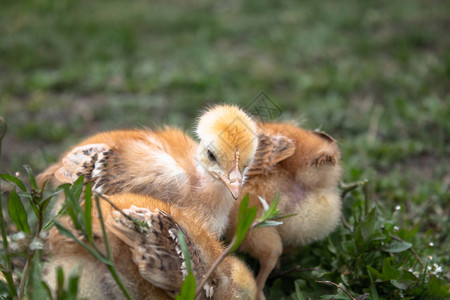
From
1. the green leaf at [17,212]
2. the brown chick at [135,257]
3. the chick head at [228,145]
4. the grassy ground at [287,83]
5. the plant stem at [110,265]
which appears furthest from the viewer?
the grassy ground at [287,83]

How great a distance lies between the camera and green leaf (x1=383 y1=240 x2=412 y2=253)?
248 cm

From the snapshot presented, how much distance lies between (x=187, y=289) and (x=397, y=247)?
1.29 meters

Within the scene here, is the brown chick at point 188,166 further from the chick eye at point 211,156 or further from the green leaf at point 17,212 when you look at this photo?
the green leaf at point 17,212

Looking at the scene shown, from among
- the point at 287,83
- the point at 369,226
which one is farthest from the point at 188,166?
the point at 287,83

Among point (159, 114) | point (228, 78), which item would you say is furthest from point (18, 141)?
point (228, 78)

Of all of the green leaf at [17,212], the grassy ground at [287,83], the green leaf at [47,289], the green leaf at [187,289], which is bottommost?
the grassy ground at [287,83]

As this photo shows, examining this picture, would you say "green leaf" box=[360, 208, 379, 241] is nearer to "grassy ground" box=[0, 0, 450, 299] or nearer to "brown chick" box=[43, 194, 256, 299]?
"grassy ground" box=[0, 0, 450, 299]

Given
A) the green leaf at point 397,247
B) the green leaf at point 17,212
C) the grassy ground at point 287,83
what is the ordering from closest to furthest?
the green leaf at point 17,212, the green leaf at point 397,247, the grassy ground at point 287,83

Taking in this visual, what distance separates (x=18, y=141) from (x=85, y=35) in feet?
8.04

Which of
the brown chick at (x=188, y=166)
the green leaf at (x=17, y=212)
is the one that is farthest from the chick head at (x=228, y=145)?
the green leaf at (x=17, y=212)

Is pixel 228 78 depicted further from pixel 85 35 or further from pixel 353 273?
pixel 353 273

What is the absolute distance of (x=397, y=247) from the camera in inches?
99.0

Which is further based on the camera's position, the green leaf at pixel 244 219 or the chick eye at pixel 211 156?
the chick eye at pixel 211 156

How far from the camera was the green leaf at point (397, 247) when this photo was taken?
8.15 feet
